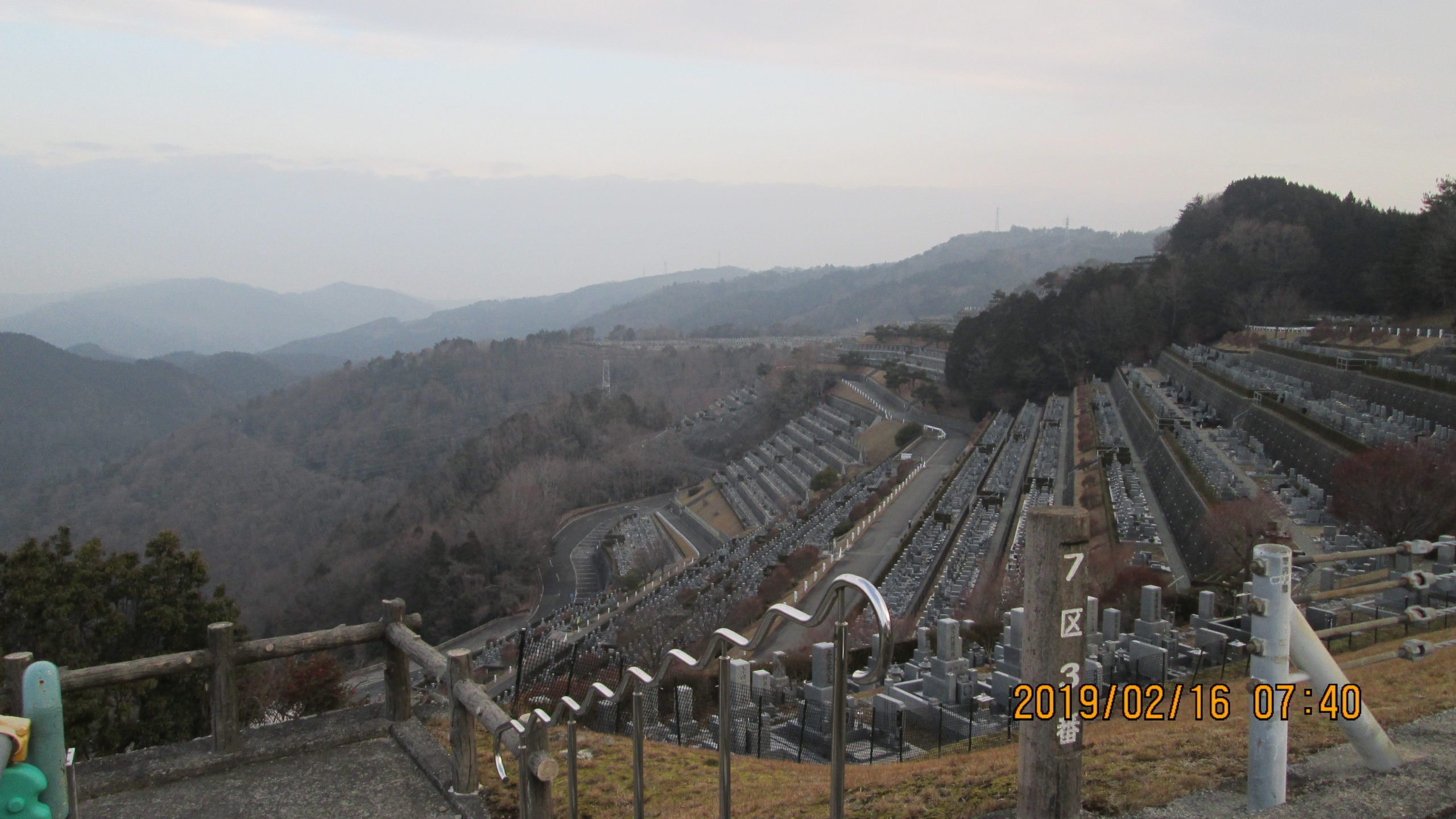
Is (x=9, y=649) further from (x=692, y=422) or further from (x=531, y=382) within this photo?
(x=531, y=382)

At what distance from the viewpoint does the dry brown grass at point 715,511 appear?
34.1 m

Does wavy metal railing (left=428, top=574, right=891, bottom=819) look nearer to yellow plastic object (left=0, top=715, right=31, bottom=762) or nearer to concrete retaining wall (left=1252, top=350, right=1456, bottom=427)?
yellow plastic object (left=0, top=715, right=31, bottom=762)

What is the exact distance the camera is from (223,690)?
3.79 meters

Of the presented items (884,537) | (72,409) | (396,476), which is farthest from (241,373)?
(884,537)

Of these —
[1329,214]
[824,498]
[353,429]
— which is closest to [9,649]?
[824,498]

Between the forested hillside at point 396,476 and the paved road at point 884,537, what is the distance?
47.0 ft

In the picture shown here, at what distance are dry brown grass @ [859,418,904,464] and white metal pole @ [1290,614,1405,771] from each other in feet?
103

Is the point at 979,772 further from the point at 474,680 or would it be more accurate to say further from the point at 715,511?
the point at 715,511

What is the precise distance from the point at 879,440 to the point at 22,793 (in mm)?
35017

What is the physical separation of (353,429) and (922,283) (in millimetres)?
70155

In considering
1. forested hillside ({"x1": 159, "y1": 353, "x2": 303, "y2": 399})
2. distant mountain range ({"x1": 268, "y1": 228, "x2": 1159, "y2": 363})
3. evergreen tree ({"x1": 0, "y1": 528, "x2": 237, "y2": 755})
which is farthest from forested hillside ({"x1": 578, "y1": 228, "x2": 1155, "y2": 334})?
evergreen tree ({"x1": 0, "y1": 528, "x2": 237, "y2": 755})

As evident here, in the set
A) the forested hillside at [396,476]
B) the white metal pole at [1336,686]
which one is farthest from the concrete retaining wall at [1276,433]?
the forested hillside at [396,476]

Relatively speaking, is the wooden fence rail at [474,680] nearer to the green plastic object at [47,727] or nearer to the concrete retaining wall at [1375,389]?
the green plastic object at [47,727]

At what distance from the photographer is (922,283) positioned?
112m
